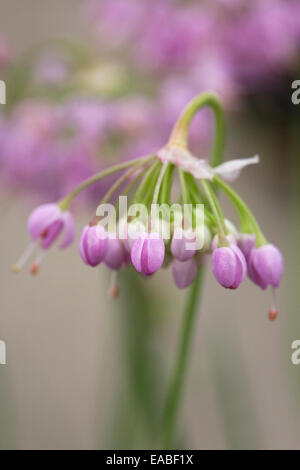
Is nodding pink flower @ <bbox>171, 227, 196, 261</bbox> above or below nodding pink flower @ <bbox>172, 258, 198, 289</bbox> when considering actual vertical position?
above

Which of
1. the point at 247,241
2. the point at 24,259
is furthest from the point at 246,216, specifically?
the point at 24,259

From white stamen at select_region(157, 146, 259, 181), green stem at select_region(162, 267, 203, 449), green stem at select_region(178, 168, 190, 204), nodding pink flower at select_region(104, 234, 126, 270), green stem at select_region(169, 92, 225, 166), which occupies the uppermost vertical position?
green stem at select_region(169, 92, 225, 166)

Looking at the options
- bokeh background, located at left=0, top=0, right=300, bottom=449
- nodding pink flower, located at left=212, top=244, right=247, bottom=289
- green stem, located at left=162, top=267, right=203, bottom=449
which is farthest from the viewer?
bokeh background, located at left=0, top=0, right=300, bottom=449

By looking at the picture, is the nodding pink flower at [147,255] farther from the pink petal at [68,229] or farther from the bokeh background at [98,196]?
the bokeh background at [98,196]

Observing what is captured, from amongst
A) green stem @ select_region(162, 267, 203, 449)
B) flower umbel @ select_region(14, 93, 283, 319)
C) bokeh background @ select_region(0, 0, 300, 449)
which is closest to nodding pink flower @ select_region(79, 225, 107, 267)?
flower umbel @ select_region(14, 93, 283, 319)

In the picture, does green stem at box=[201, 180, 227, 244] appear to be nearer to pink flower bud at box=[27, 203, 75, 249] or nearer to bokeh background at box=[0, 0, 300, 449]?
pink flower bud at box=[27, 203, 75, 249]

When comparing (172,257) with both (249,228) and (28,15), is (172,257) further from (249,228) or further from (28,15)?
(28,15)
